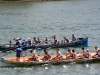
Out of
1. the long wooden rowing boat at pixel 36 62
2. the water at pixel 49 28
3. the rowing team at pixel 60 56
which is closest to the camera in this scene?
the water at pixel 49 28

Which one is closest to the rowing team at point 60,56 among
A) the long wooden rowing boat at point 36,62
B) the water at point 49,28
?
the long wooden rowing boat at point 36,62

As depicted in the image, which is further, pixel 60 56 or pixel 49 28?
pixel 49 28

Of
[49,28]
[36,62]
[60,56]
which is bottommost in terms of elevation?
[36,62]

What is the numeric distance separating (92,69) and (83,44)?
39.8 ft

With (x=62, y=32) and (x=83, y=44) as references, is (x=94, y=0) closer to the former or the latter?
(x=62, y=32)

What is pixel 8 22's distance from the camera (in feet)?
262

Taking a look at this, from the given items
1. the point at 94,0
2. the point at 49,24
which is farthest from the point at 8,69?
the point at 94,0

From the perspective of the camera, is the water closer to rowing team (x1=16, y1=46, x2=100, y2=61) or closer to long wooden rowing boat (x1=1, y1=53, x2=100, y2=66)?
long wooden rowing boat (x1=1, y1=53, x2=100, y2=66)

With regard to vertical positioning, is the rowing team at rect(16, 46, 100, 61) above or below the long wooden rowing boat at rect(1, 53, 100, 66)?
above

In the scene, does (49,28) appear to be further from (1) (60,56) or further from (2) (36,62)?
(2) (36,62)

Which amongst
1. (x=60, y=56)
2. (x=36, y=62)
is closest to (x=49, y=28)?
(x=60, y=56)

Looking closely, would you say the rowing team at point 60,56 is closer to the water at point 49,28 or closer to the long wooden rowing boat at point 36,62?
the long wooden rowing boat at point 36,62

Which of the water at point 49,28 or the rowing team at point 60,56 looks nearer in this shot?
the water at point 49,28

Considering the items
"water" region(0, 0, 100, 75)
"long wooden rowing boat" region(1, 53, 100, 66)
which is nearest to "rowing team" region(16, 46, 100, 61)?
"long wooden rowing boat" region(1, 53, 100, 66)
